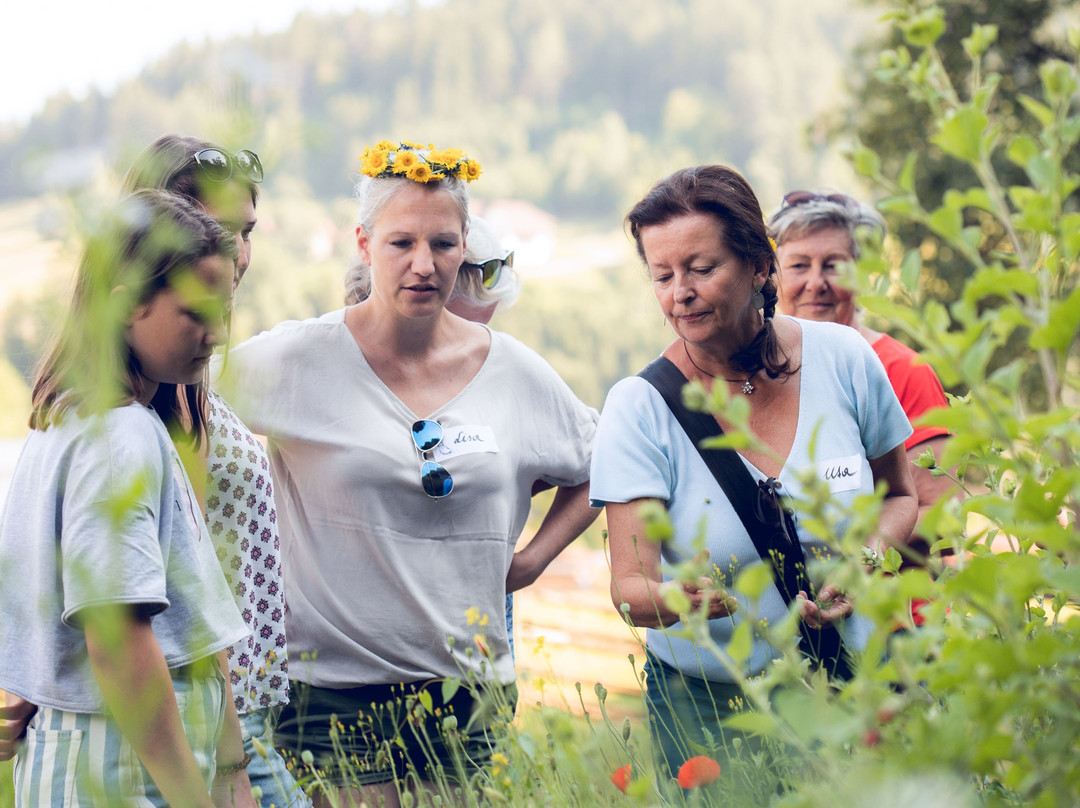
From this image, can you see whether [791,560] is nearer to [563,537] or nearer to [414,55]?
[563,537]

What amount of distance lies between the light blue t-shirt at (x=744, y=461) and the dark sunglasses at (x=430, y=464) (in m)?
0.55

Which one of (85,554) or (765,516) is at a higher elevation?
(85,554)

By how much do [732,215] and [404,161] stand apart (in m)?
1.03

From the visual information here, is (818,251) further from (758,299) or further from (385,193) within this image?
(385,193)

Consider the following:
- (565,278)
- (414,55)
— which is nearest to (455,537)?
(565,278)

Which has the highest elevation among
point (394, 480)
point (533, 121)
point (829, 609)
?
point (533, 121)

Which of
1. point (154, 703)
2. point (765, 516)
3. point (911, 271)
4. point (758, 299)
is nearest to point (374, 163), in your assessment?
point (758, 299)

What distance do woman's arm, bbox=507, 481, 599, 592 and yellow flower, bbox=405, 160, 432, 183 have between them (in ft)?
3.52

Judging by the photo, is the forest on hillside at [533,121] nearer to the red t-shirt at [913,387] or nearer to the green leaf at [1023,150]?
the green leaf at [1023,150]

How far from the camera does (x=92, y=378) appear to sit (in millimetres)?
690

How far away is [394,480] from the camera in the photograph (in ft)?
8.91

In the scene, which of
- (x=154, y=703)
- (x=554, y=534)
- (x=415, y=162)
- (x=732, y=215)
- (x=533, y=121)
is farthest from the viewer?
(x=533, y=121)

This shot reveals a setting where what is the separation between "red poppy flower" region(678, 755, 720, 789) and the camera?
1239 millimetres

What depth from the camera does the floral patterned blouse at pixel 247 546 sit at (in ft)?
7.36
